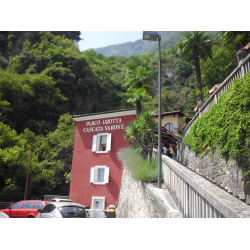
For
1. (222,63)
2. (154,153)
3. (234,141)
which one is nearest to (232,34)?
(222,63)

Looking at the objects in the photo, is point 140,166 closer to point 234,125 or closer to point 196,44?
point 234,125

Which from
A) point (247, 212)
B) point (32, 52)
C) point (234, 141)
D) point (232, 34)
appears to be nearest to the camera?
point (247, 212)

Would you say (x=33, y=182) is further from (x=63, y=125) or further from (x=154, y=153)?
(x=154, y=153)

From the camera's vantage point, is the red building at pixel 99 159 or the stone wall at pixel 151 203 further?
the red building at pixel 99 159

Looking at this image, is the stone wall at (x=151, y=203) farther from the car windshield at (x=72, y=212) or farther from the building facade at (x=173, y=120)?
the building facade at (x=173, y=120)

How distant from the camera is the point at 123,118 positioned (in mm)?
20125

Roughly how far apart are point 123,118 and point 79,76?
36609mm

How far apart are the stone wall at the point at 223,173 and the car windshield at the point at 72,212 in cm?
506

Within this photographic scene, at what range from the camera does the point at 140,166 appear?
1125 centimetres

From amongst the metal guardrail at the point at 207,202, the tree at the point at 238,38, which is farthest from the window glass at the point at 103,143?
the metal guardrail at the point at 207,202

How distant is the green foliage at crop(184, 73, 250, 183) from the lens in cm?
567

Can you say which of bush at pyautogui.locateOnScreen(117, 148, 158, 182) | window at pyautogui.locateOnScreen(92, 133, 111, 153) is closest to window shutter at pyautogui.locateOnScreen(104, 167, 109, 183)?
window at pyautogui.locateOnScreen(92, 133, 111, 153)

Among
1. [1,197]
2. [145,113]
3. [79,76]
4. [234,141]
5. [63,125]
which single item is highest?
[79,76]

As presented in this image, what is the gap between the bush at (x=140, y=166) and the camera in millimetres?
10047
